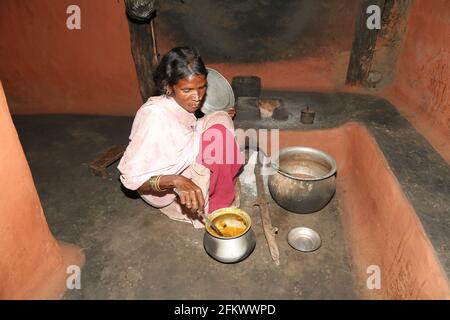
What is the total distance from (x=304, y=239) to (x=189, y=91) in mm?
1571

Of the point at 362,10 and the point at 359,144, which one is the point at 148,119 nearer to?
the point at 359,144

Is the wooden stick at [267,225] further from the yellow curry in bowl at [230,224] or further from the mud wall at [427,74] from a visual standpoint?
the mud wall at [427,74]

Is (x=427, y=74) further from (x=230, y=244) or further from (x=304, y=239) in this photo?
(x=230, y=244)

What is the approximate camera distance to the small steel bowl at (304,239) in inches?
106

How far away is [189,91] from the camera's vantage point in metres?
2.34

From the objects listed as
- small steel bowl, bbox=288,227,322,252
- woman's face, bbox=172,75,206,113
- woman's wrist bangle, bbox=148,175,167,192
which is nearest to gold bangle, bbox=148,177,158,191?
woman's wrist bangle, bbox=148,175,167,192

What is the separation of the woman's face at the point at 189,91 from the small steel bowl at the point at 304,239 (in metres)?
1.37

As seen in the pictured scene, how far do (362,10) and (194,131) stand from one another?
2.53m

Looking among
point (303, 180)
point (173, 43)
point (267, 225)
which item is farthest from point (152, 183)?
point (173, 43)

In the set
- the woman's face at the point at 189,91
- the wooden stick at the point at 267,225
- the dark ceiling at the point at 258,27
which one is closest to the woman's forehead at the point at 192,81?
the woman's face at the point at 189,91

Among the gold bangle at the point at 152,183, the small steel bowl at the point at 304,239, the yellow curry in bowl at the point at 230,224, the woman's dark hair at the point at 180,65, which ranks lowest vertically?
the small steel bowl at the point at 304,239

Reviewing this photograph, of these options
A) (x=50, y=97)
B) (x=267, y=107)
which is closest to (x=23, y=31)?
(x=50, y=97)

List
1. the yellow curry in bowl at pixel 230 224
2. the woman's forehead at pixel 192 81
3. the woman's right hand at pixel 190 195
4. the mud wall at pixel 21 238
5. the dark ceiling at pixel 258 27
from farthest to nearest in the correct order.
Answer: the dark ceiling at pixel 258 27
the yellow curry in bowl at pixel 230 224
the woman's forehead at pixel 192 81
the woman's right hand at pixel 190 195
the mud wall at pixel 21 238
